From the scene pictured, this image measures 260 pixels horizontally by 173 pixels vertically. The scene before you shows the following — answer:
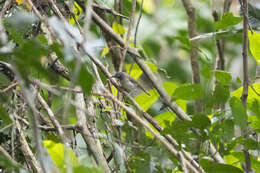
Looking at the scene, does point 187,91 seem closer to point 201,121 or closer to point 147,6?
point 201,121

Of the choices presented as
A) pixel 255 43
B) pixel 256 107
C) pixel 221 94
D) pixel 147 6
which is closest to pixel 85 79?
pixel 221 94

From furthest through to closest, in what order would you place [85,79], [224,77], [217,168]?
[224,77] → [217,168] → [85,79]

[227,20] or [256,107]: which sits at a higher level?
[227,20]

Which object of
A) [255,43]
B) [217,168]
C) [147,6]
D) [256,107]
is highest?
[147,6]

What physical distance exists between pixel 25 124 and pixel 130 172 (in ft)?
0.98

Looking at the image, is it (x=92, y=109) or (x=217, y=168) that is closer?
(x=217, y=168)

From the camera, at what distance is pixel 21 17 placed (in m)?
0.66

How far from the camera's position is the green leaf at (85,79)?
19.5 inches

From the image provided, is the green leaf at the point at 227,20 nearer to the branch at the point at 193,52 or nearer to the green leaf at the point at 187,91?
the green leaf at the point at 187,91

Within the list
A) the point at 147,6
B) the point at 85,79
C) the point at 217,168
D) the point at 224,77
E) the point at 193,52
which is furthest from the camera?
the point at 147,6

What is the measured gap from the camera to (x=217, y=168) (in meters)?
0.78

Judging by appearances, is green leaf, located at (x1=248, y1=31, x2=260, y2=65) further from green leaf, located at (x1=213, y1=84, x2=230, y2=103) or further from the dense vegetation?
green leaf, located at (x1=213, y1=84, x2=230, y2=103)

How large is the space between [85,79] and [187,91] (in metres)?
0.23

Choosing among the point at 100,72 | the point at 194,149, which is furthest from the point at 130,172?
the point at 100,72
